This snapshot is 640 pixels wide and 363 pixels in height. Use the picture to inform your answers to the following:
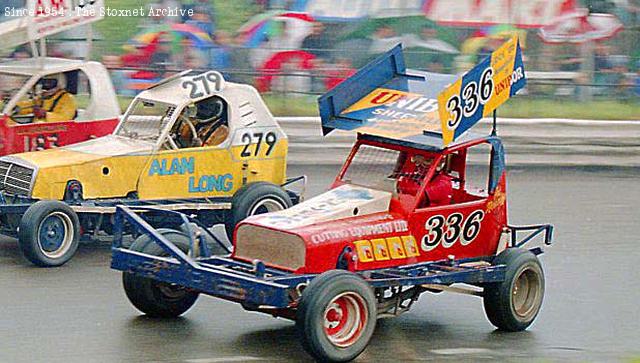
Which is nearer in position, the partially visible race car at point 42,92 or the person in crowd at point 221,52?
the partially visible race car at point 42,92

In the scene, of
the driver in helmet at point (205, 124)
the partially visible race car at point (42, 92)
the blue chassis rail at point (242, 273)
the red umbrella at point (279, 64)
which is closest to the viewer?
the blue chassis rail at point (242, 273)

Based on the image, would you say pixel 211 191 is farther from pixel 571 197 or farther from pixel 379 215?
pixel 571 197

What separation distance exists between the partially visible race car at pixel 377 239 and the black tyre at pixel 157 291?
0.01 m

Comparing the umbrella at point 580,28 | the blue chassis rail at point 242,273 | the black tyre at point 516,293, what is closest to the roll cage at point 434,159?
the blue chassis rail at point 242,273

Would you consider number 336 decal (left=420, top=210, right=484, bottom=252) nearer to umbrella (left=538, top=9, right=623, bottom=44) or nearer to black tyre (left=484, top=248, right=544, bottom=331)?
black tyre (left=484, top=248, right=544, bottom=331)

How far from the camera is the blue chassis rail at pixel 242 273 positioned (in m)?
7.99

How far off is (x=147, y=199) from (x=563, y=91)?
7.92 m

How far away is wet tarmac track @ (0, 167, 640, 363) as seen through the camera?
8.52 m

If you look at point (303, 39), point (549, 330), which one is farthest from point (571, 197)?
point (549, 330)

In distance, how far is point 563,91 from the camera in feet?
58.5

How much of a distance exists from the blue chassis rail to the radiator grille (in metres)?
2.77

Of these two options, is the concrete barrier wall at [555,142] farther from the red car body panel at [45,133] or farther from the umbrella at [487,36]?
the red car body panel at [45,133]

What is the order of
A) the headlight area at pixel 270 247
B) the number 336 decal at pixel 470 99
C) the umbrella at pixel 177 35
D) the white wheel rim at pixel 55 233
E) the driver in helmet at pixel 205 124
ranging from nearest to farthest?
the headlight area at pixel 270 247
the number 336 decal at pixel 470 99
the white wheel rim at pixel 55 233
the driver in helmet at pixel 205 124
the umbrella at pixel 177 35

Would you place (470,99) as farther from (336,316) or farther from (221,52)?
(221,52)
